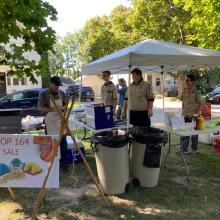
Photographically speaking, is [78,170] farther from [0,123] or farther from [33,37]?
[33,37]

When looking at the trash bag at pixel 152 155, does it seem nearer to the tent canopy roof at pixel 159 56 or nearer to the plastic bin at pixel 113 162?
the plastic bin at pixel 113 162

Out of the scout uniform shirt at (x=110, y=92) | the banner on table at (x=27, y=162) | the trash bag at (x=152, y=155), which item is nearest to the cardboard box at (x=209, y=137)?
the scout uniform shirt at (x=110, y=92)

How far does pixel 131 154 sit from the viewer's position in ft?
19.3

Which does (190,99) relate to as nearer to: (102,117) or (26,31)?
(102,117)

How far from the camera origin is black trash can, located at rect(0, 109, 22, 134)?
22.3ft

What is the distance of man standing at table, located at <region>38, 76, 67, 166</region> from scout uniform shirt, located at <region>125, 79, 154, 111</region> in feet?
4.50

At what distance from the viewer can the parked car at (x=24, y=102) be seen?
18.6m

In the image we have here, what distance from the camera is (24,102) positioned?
18.9 meters

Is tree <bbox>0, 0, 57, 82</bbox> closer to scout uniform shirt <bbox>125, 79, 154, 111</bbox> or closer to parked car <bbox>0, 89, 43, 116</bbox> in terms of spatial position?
scout uniform shirt <bbox>125, 79, 154, 111</bbox>

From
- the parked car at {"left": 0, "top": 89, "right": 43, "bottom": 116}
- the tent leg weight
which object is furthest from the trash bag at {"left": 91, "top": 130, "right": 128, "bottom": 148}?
the parked car at {"left": 0, "top": 89, "right": 43, "bottom": 116}

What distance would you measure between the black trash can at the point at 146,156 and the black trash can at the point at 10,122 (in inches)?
95.7

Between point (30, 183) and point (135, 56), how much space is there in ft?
8.46

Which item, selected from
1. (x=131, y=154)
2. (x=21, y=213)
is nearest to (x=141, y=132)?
(x=131, y=154)

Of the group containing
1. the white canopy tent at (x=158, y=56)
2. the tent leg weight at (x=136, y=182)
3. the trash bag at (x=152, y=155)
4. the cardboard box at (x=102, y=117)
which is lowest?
the tent leg weight at (x=136, y=182)
